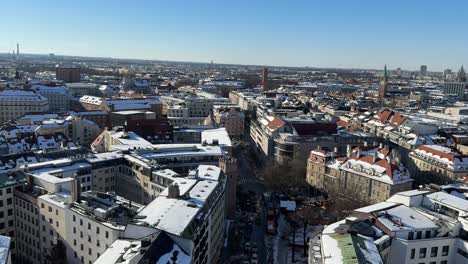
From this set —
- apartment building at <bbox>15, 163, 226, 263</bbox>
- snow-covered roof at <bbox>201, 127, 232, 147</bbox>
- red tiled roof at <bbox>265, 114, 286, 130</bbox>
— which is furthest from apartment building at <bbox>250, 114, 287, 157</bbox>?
apartment building at <bbox>15, 163, 226, 263</bbox>

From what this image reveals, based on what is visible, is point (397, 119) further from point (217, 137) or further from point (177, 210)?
point (177, 210)

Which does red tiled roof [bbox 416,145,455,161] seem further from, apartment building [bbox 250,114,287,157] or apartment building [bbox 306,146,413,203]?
apartment building [bbox 250,114,287,157]

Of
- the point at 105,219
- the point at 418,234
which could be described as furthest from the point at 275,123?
the point at 105,219

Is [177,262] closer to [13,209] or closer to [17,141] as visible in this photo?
[13,209]

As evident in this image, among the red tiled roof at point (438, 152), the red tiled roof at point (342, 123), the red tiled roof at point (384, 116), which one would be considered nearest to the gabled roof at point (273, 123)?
the red tiled roof at point (342, 123)

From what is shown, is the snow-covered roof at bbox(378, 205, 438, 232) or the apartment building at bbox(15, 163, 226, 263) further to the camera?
the snow-covered roof at bbox(378, 205, 438, 232)

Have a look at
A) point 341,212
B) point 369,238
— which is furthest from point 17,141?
point 369,238

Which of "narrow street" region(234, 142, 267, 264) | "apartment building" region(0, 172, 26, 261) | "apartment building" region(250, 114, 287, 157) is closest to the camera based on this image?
"apartment building" region(0, 172, 26, 261)

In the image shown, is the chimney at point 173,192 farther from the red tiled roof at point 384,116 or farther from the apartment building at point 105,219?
the red tiled roof at point 384,116
